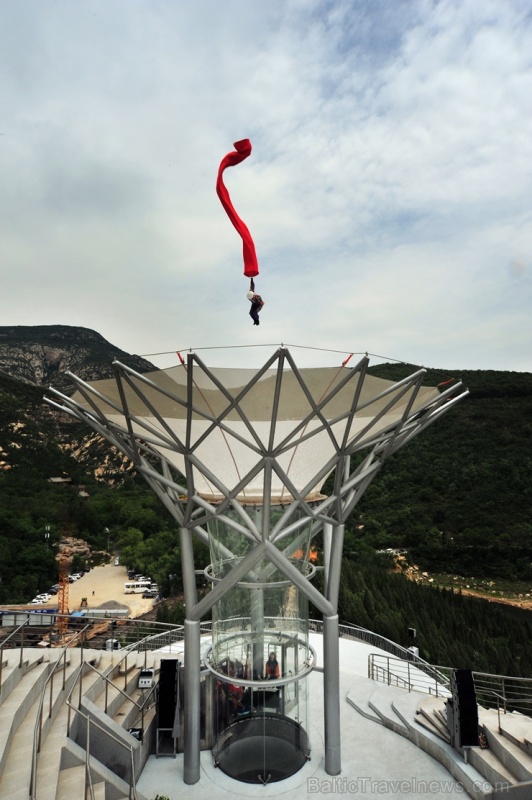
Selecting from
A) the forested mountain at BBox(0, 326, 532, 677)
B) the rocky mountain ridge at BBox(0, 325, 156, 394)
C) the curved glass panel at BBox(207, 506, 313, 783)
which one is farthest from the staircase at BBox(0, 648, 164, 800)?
the rocky mountain ridge at BBox(0, 325, 156, 394)

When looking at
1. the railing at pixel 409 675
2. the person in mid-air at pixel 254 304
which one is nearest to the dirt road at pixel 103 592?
the railing at pixel 409 675

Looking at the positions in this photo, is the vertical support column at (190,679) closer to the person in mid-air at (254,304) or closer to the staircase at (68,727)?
the staircase at (68,727)

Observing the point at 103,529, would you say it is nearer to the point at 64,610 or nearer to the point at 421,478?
the point at 64,610

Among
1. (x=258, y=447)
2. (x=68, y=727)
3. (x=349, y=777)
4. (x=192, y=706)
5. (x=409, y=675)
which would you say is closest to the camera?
(x=68, y=727)

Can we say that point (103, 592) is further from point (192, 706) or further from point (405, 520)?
point (192, 706)

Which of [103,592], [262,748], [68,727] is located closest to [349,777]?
[262,748]
